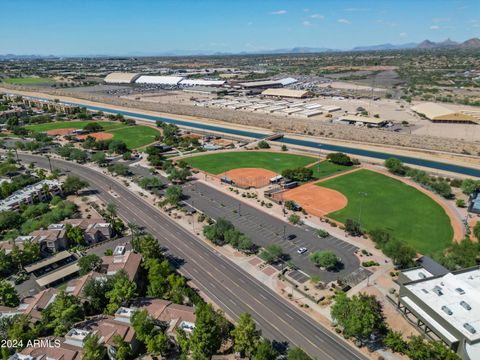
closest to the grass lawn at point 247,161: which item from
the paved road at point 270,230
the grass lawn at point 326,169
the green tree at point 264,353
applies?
the grass lawn at point 326,169

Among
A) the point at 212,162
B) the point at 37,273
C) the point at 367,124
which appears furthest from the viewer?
the point at 367,124

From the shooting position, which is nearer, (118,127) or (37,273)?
(37,273)

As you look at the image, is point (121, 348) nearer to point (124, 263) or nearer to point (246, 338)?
point (246, 338)

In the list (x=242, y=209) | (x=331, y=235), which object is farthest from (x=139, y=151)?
(x=331, y=235)

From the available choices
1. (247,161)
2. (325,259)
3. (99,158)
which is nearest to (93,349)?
(325,259)

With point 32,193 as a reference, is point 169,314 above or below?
below

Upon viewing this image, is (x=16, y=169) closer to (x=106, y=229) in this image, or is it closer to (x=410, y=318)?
(x=106, y=229)

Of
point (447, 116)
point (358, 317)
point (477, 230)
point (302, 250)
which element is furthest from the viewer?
point (447, 116)
